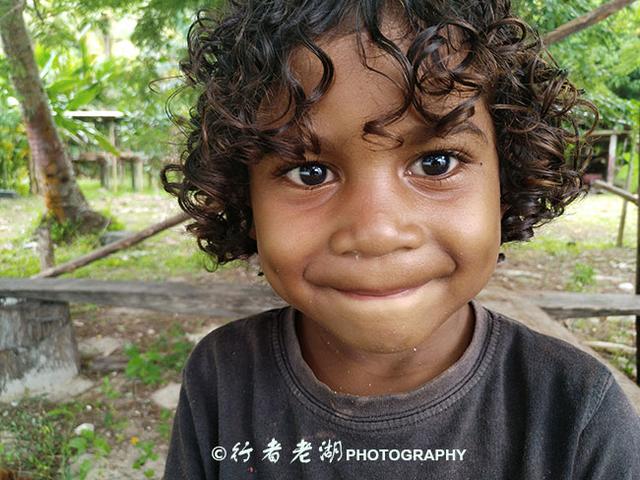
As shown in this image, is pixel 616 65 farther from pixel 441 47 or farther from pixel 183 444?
pixel 183 444

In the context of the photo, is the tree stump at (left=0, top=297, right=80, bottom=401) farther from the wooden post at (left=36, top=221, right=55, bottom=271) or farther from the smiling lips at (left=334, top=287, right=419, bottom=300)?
the smiling lips at (left=334, top=287, right=419, bottom=300)

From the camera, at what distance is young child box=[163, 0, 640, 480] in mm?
835

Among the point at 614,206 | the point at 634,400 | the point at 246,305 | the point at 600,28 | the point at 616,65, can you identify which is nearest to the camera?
the point at 634,400

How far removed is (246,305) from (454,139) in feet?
5.80

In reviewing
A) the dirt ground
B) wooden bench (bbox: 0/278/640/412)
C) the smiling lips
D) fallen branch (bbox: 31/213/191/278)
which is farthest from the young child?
fallen branch (bbox: 31/213/191/278)

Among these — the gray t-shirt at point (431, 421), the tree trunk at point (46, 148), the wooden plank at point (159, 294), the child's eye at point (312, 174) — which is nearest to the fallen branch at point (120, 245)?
the wooden plank at point (159, 294)

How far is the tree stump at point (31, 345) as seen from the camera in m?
2.83

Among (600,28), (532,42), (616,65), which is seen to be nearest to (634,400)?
(532,42)

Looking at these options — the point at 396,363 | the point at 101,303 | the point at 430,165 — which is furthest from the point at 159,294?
the point at 430,165

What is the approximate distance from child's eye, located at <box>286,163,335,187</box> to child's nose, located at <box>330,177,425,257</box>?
0.07 metres

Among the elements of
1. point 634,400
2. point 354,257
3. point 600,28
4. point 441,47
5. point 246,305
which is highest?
point 600,28

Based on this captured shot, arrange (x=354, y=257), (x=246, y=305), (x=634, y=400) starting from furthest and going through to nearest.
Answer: (x=246, y=305), (x=634, y=400), (x=354, y=257)

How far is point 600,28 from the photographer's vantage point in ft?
9.12

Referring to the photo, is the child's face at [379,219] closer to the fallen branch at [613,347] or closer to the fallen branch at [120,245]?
the fallen branch at [120,245]
